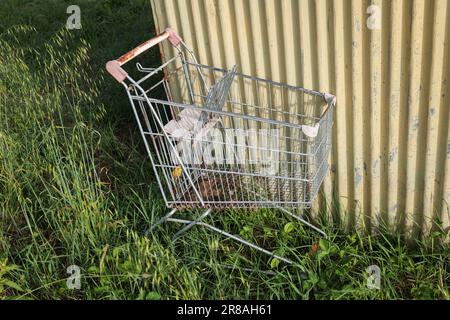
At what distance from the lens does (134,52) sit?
127 inches

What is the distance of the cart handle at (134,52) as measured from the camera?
10.4ft

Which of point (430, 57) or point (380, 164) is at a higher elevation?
point (430, 57)

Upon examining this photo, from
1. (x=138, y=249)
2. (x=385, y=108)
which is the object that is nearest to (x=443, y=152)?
(x=385, y=108)

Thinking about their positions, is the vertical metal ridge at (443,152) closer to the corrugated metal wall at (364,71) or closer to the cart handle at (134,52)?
the corrugated metal wall at (364,71)

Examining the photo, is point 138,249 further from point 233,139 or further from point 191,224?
point 233,139

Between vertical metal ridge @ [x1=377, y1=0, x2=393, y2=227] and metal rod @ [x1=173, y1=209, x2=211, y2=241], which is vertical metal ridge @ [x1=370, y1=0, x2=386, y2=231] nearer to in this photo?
vertical metal ridge @ [x1=377, y1=0, x2=393, y2=227]

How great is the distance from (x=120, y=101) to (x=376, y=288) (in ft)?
9.75

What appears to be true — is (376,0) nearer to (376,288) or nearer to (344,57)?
(344,57)

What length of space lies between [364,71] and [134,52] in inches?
51.1

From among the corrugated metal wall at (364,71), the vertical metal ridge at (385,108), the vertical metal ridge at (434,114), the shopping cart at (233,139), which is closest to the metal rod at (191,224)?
the shopping cart at (233,139)

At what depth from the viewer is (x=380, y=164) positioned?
11.3ft

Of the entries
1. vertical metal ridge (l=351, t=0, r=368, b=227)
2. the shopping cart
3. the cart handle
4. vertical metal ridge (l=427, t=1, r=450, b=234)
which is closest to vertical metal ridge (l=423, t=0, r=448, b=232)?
vertical metal ridge (l=427, t=1, r=450, b=234)
